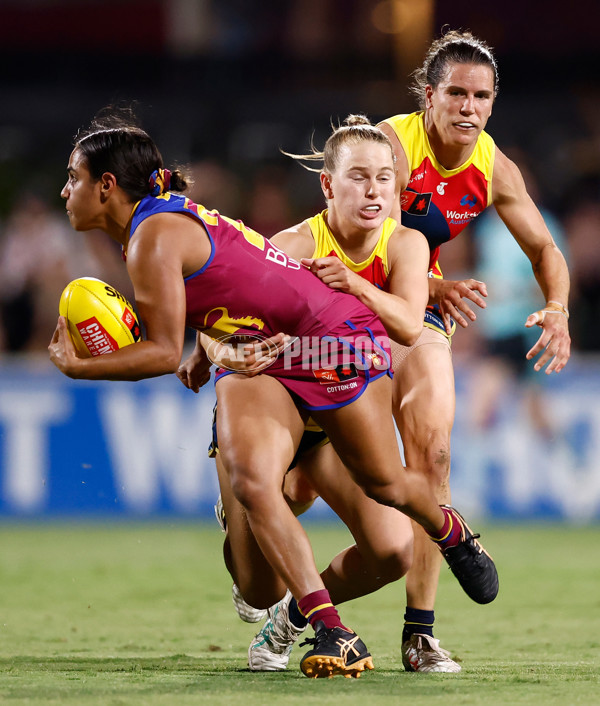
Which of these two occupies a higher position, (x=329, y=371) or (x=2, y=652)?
(x=329, y=371)

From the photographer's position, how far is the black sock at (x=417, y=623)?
4.86 m

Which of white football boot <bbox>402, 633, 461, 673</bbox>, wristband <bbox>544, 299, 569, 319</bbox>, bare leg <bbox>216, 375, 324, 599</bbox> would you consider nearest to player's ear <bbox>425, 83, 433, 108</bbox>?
wristband <bbox>544, 299, 569, 319</bbox>

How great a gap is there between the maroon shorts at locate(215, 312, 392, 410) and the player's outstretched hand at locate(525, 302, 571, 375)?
2.70 ft

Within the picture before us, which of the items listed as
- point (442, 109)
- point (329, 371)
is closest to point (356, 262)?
point (329, 371)

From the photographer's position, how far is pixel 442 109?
5.27m

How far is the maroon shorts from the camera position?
4.54 meters

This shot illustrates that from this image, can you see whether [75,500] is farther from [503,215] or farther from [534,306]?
[503,215]

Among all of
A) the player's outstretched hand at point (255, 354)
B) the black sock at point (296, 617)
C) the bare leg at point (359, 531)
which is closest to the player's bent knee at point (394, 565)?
the bare leg at point (359, 531)

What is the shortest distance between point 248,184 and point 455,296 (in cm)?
786

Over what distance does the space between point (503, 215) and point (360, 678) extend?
7.91 ft

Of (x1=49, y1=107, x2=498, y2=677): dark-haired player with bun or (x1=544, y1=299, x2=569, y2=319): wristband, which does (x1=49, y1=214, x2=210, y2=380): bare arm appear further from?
(x1=544, y1=299, x2=569, y2=319): wristband

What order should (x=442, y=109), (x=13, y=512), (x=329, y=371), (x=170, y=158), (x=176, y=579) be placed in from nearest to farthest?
(x=329, y=371) < (x=442, y=109) < (x=176, y=579) < (x=13, y=512) < (x=170, y=158)

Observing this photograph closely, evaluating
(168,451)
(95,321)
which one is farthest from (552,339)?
(168,451)

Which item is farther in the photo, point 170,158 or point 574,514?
point 170,158
